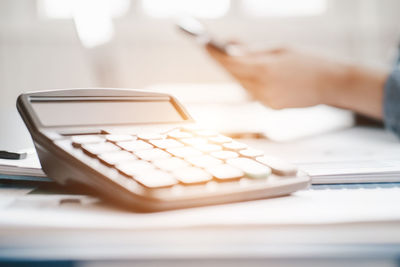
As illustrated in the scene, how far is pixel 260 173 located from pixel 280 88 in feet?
1.33

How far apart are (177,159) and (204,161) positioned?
2cm

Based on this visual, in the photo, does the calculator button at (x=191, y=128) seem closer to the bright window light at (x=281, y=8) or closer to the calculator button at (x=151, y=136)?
the calculator button at (x=151, y=136)

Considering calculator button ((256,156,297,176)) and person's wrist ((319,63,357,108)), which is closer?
calculator button ((256,156,297,176))

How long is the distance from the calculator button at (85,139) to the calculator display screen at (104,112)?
27 millimetres

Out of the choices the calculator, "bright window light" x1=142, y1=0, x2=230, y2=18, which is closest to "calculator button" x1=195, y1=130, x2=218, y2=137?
the calculator

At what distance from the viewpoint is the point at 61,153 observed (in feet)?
0.83

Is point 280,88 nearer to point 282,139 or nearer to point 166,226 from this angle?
point 282,139

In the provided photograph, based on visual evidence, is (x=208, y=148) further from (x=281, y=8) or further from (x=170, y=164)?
(x=281, y=8)

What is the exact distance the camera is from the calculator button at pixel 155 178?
21cm

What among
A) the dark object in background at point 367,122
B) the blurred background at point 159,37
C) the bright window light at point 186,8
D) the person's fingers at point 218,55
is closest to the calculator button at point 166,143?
the person's fingers at point 218,55

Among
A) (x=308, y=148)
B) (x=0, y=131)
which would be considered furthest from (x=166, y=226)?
(x=0, y=131)

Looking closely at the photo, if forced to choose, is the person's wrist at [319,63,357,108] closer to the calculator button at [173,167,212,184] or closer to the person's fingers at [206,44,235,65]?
the person's fingers at [206,44,235,65]

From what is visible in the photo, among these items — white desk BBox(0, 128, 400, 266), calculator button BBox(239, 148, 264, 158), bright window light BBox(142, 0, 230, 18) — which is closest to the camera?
white desk BBox(0, 128, 400, 266)

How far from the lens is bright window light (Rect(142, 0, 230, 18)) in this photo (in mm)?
2037
